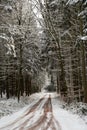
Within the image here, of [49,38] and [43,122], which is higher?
[49,38]

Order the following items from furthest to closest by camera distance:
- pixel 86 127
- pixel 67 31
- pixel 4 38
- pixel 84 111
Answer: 1. pixel 67 31
2. pixel 84 111
3. pixel 4 38
4. pixel 86 127

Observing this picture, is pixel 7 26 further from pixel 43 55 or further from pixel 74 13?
pixel 43 55

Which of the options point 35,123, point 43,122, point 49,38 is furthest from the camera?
point 49,38

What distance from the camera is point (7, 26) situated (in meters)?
19.5

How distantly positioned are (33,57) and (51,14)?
13143mm

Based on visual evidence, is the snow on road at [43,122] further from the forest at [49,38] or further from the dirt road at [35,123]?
the forest at [49,38]

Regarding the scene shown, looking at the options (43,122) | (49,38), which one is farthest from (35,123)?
(49,38)

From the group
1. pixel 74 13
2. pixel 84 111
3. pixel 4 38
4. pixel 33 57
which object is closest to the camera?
pixel 4 38

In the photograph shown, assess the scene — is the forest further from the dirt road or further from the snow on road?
the dirt road

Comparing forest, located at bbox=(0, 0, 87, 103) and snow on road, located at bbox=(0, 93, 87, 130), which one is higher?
forest, located at bbox=(0, 0, 87, 103)

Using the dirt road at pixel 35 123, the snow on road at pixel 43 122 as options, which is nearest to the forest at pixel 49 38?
the snow on road at pixel 43 122

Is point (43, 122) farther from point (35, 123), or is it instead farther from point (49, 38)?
point (49, 38)

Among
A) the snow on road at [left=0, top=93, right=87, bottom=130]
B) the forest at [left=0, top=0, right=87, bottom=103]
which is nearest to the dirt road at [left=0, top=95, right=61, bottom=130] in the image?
the snow on road at [left=0, top=93, right=87, bottom=130]

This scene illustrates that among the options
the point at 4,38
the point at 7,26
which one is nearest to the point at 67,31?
the point at 7,26
